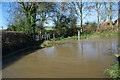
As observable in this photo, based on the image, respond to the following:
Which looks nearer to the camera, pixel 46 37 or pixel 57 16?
pixel 46 37

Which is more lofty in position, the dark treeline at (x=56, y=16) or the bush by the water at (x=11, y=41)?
the dark treeline at (x=56, y=16)

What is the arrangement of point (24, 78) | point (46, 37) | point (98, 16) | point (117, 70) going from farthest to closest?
1. point (98, 16)
2. point (46, 37)
3. point (24, 78)
4. point (117, 70)

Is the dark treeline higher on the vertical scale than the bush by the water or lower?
higher

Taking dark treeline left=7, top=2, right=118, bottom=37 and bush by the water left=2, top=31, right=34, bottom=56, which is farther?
dark treeline left=7, top=2, right=118, bottom=37

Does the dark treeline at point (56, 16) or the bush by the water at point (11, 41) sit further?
the dark treeline at point (56, 16)

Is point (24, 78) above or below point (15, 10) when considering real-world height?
below

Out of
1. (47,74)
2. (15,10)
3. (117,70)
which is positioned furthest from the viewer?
(15,10)

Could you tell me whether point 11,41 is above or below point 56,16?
below

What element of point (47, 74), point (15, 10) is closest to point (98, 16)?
point (15, 10)

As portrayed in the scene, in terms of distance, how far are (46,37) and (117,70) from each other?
1182 cm

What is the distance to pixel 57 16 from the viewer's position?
56.3ft

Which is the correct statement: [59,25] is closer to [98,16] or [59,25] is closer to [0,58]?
[98,16]

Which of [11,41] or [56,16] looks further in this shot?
[56,16]

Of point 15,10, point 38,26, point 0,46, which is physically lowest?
point 0,46
